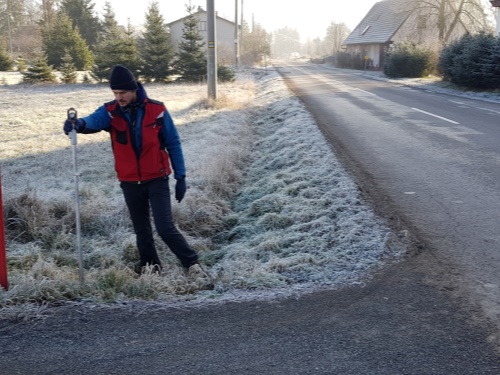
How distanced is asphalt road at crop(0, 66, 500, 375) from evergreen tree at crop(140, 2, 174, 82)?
30.6m

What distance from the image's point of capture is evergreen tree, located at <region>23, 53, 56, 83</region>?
3291cm

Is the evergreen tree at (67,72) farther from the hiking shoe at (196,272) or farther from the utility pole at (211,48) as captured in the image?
the hiking shoe at (196,272)

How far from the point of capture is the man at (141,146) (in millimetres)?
4453

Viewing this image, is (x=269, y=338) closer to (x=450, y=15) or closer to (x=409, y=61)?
(x=409, y=61)

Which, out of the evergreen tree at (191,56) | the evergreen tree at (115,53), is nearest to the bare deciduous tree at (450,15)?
the evergreen tree at (191,56)

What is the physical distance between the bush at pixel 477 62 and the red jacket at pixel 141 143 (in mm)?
20814

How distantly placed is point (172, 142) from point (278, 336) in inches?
81.8

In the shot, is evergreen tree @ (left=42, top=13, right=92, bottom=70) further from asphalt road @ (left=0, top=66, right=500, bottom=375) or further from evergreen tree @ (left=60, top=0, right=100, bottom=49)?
asphalt road @ (left=0, top=66, right=500, bottom=375)

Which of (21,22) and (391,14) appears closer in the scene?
(391,14)

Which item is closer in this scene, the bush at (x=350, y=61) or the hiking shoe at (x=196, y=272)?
the hiking shoe at (x=196, y=272)

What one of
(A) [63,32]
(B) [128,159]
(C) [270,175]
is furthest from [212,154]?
(A) [63,32]

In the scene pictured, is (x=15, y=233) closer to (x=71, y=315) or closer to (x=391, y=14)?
(x=71, y=315)

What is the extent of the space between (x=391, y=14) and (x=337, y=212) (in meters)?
55.0

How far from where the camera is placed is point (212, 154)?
32.7ft
